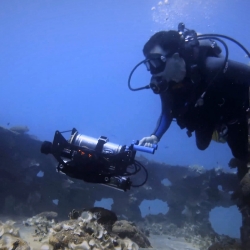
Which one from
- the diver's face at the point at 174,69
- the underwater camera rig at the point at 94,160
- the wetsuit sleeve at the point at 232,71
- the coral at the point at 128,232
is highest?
the wetsuit sleeve at the point at 232,71

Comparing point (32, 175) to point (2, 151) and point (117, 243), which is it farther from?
point (117, 243)

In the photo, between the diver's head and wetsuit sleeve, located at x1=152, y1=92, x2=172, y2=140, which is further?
wetsuit sleeve, located at x1=152, y1=92, x2=172, y2=140

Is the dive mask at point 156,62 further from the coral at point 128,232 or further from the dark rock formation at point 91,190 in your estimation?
the dark rock formation at point 91,190

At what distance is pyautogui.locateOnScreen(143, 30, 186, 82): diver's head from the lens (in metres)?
4.99

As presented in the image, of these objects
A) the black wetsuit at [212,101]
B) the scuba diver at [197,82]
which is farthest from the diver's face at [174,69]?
the black wetsuit at [212,101]

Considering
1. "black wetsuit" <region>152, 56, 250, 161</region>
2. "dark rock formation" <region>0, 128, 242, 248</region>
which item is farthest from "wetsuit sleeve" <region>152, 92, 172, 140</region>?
"dark rock formation" <region>0, 128, 242, 248</region>

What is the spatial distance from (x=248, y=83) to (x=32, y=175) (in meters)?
11.1

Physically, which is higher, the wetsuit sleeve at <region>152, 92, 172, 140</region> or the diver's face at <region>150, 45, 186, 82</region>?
the diver's face at <region>150, 45, 186, 82</region>

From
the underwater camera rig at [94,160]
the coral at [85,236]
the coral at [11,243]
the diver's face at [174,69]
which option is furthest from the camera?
the diver's face at [174,69]

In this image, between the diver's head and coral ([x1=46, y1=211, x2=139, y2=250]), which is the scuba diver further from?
coral ([x1=46, y1=211, x2=139, y2=250])

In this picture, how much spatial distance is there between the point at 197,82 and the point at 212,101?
58 centimetres

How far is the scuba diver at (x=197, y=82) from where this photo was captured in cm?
501

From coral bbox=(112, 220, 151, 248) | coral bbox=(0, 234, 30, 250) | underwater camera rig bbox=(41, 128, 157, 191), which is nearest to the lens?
underwater camera rig bbox=(41, 128, 157, 191)

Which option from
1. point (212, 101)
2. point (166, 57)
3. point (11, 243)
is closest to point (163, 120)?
point (212, 101)
